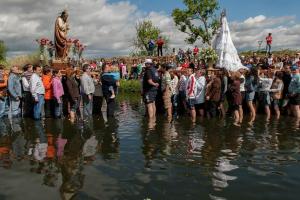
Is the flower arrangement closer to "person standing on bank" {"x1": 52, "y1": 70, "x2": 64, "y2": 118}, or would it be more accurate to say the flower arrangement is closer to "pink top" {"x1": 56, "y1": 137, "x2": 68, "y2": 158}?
"person standing on bank" {"x1": 52, "y1": 70, "x2": 64, "y2": 118}

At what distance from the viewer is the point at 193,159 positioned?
8.17 metres

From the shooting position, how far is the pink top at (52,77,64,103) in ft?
44.5

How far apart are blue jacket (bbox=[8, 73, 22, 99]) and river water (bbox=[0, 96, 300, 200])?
1480mm

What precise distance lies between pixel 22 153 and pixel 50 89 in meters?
5.33

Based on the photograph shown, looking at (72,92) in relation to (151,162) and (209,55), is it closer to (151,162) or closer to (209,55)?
(151,162)

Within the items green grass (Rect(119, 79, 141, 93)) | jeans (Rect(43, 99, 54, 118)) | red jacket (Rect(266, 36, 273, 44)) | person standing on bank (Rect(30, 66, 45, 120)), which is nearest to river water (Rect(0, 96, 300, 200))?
person standing on bank (Rect(30, 66, 45, 120))

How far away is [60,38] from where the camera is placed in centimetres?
2456

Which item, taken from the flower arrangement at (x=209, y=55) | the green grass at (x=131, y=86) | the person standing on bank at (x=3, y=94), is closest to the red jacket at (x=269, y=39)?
the flower arrangement at (x=209, y=55)

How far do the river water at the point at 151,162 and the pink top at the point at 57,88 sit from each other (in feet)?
4.94

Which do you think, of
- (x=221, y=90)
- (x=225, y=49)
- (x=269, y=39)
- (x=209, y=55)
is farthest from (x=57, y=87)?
(x=269, y=39)

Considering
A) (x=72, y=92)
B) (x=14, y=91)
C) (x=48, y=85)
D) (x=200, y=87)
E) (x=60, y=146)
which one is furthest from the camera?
(x=200, y=87)

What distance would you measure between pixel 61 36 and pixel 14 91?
37.4 ft

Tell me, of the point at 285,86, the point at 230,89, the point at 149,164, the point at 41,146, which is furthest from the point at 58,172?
A: the point at 285,86

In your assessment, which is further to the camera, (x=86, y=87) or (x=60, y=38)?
(x=60, y=38)
